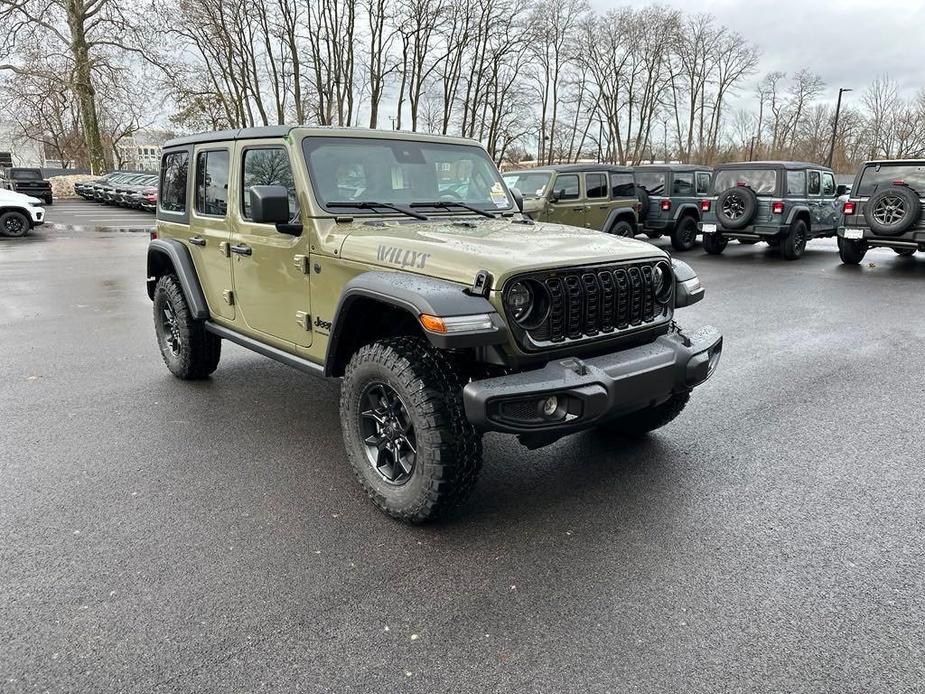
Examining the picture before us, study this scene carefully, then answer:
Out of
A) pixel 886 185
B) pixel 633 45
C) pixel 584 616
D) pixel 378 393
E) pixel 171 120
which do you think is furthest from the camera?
pixel 633 45

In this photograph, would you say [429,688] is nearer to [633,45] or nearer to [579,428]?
[579,428]

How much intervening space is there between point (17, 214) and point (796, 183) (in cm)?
1898

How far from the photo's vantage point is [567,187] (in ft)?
44.0

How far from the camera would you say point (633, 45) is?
51.4 m

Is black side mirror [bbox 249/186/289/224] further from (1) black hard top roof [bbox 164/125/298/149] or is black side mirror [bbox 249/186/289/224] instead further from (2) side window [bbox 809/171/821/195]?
(2) side window [bbox 809/171/821/195]

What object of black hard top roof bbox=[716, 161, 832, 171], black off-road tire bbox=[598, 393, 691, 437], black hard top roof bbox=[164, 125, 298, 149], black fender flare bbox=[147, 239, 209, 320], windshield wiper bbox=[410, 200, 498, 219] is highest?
black hard top roof bbox=[716, 161, 832, 171]

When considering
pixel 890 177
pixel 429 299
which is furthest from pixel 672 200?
pixel 429 299

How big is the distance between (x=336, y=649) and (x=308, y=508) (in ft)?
3.68

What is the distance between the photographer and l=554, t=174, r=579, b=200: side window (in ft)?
43.7

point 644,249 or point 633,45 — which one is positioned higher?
point 633,45

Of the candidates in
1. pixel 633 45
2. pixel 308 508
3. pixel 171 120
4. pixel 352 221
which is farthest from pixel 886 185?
pixel 633 45

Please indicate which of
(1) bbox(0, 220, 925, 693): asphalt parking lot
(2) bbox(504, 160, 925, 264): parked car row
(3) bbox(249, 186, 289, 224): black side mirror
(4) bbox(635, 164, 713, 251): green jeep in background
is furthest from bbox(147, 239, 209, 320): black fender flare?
(4) bbox(635, 164, 713, 251): green jeep in background

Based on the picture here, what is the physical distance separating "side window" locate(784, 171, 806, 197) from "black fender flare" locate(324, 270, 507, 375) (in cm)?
1252

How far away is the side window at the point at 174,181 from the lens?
5.20 m
